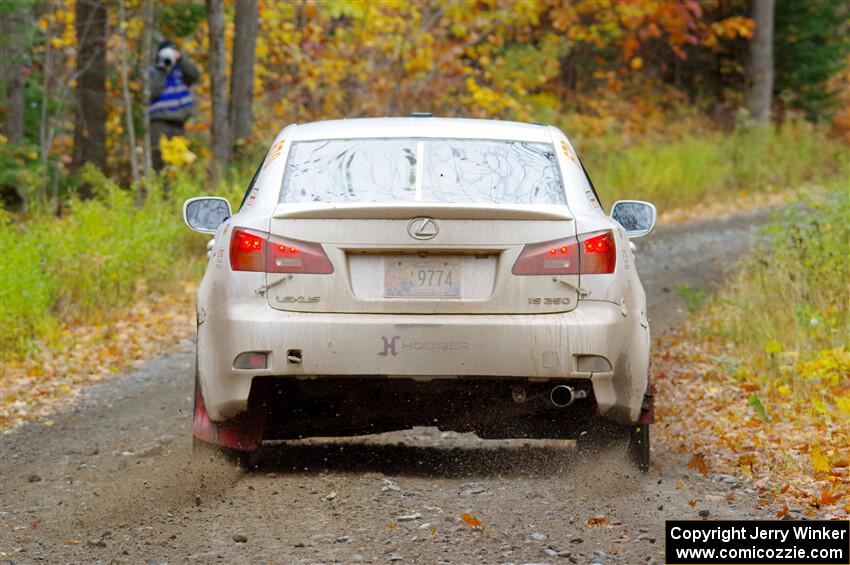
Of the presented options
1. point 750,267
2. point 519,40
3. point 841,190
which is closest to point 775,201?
point 519,40

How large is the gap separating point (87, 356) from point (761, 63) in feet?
69.8

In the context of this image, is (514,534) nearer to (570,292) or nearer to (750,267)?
(570,292)

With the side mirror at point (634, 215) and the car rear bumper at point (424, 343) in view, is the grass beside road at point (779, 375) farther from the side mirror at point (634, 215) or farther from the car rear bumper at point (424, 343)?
the side mirror at point (634, 215)

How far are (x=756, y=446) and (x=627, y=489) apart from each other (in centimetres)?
132

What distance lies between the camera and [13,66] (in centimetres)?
1767

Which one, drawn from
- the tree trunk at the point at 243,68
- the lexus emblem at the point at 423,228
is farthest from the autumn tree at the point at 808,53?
the lexus emblem at the point at 423,228

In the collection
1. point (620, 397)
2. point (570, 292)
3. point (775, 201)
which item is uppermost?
point (570, 292)

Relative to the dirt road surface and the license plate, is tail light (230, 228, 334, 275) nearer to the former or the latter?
the license plate

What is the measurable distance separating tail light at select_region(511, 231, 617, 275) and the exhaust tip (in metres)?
0.50

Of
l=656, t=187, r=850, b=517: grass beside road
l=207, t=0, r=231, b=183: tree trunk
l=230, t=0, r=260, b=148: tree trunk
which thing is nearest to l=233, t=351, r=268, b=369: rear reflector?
l=656, t=187, r=850, b=517: grass beside road

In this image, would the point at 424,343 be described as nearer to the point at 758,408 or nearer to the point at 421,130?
the point at 421,130

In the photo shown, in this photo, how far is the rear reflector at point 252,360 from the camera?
6008mm

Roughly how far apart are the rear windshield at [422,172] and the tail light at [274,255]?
0.80 feet

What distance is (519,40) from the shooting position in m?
30.0
